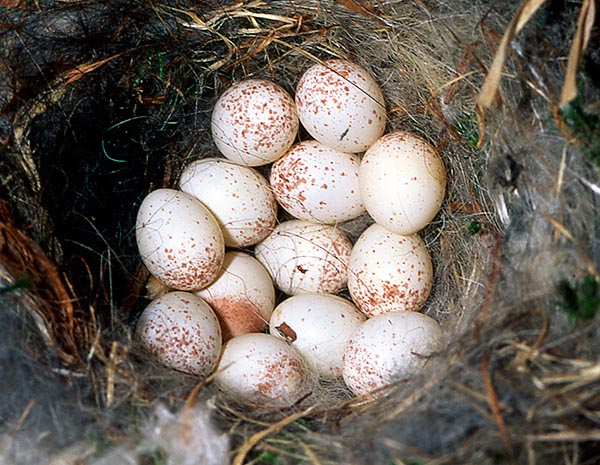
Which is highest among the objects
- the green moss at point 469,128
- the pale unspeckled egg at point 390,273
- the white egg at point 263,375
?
the green moss at point 469,128

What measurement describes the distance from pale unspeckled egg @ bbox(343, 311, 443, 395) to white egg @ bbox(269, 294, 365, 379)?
0.07 meters

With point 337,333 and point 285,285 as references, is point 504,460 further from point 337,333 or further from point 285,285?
point 285,285

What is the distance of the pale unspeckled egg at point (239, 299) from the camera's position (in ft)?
5.96

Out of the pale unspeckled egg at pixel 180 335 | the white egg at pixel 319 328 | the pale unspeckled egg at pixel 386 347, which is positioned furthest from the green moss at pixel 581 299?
the pale unspeckled egg at pixel 180 335

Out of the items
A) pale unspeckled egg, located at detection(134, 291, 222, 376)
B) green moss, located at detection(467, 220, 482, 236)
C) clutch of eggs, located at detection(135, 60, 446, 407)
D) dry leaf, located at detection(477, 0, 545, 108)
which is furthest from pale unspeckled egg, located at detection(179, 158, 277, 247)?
dry leaf, located at detection(477, 0, 545, 108)

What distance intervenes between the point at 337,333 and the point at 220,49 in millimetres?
796

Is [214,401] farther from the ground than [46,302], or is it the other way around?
[46,302]

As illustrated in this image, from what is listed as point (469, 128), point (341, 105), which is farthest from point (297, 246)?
point (469, 128)

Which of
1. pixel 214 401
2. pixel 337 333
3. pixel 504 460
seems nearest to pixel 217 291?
pixel 337 333

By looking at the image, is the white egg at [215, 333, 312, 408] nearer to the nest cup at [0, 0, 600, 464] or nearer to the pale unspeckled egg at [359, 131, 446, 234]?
the nest cup at [0, 0, 600, 464]

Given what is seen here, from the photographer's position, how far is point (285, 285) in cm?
192

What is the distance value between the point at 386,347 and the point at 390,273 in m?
0.20

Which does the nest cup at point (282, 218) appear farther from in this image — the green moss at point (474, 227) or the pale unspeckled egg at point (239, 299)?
the pale unspeckled egg at point (239, 299)

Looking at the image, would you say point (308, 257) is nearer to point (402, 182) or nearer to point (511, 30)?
point (402, 182)
